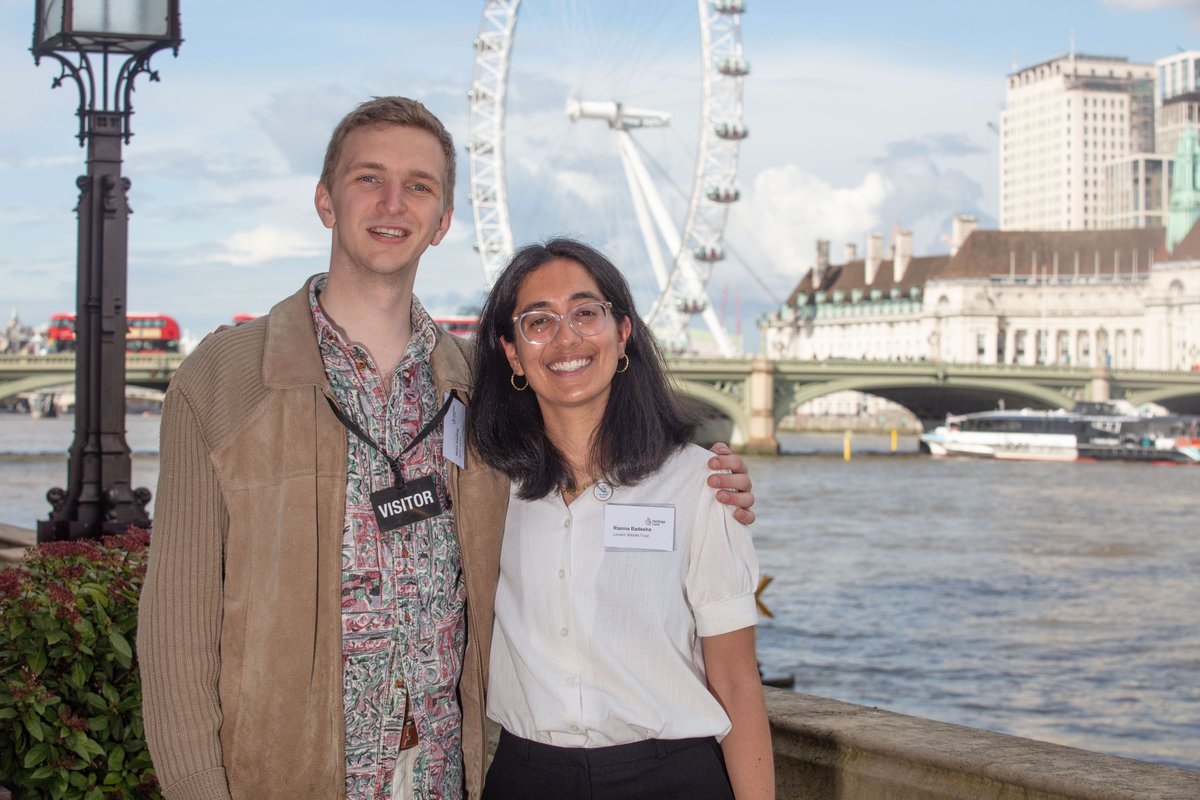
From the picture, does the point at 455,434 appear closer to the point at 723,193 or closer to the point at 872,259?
the point at 723,193

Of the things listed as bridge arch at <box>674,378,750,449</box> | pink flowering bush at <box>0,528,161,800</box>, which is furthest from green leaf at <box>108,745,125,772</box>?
bridge arch at <box>674,378,750,449</box>

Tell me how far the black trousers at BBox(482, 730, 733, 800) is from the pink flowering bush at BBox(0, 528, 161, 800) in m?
0.92

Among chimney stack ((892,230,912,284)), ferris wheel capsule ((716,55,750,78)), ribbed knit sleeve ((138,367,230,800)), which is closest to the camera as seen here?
ribbed knit sleeve ((138,367,230,800))

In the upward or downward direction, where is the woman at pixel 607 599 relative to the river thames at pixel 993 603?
upward

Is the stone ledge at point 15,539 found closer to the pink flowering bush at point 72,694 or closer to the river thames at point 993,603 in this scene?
the pink flowering bush at point 72,694

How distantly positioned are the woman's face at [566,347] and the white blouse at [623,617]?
0.18 meters

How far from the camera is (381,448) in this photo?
228 centimetres

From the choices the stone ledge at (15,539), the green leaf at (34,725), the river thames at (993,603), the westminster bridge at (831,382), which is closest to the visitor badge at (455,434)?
the green leaf at (34,725)

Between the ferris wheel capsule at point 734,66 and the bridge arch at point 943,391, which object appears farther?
the bridge arch at point 943,391

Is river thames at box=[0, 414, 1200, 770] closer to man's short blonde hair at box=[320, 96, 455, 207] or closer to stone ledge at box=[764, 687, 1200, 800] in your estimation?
stone ledge at box=[764, 687, 1200, 800]

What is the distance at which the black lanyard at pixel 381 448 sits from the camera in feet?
7.30

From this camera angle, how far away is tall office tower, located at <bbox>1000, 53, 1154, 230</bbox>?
5832 inches

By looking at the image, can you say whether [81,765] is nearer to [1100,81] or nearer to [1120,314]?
[1120,314]

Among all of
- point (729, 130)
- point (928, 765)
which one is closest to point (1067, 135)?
point (729, 130)
